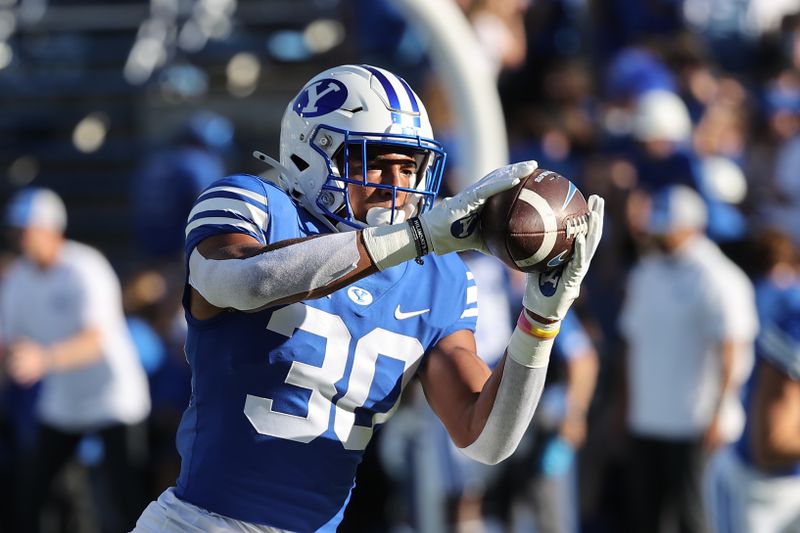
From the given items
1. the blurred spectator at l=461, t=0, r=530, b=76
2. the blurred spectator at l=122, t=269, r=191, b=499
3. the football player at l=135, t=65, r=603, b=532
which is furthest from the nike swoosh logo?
the blurred spectator at l=461, t=0, r=530, b=76

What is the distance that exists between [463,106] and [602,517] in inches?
108

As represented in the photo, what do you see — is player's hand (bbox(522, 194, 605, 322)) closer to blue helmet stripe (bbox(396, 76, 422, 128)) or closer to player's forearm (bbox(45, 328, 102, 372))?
blue helmet stripe (bbox(396, 76, 422, 128))

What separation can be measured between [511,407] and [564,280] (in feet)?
1.13

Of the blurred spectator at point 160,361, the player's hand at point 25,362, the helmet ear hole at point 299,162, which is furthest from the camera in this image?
the blurred spectator at point 160,361

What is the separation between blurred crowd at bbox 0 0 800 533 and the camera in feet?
19.7

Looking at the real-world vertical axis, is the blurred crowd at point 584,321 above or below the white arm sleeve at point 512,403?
below

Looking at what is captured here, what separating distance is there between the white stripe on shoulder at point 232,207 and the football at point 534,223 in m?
0.50

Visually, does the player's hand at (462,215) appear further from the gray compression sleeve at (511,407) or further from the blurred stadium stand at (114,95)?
the blurred stadium stand at (114,95)

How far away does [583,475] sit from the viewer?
7102 millimetres

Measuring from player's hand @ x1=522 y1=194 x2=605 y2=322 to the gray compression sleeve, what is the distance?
0.15m

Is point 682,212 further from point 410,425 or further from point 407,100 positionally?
point 407,100

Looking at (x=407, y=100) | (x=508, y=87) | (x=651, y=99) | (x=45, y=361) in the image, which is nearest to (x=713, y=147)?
(x=651, y=99)

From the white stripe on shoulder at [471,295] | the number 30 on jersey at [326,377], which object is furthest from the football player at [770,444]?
→ the number 30 on jersey at [326,377]

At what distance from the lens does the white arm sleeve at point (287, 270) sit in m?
2.49
